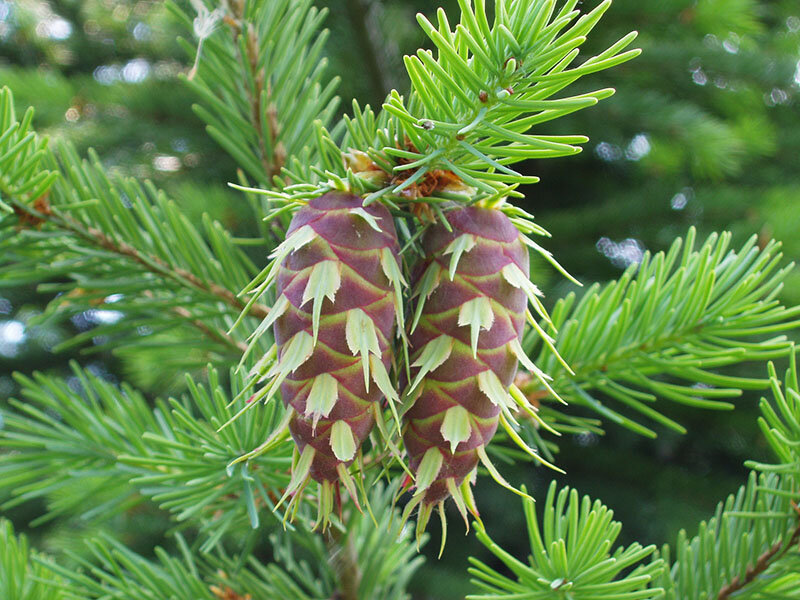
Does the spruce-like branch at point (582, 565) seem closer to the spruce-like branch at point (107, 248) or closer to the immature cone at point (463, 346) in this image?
the immature cone at point (463, 346)

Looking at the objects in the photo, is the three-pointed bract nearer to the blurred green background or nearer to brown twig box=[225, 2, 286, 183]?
brown twig box=[225, 2, 286, 183]

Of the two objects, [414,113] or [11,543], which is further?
[11,543]

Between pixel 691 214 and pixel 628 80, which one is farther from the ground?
pixel 628 80

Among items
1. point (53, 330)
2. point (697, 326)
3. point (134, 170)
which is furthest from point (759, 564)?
point (53, 330)

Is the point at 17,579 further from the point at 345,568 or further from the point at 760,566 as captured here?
the point at 760,566


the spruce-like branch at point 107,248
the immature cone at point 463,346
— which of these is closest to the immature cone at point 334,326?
the immature cone at point 463,346

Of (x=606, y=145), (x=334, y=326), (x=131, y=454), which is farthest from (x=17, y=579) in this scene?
(x=606, y=145)

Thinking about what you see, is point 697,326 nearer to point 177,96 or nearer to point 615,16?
point 615,16

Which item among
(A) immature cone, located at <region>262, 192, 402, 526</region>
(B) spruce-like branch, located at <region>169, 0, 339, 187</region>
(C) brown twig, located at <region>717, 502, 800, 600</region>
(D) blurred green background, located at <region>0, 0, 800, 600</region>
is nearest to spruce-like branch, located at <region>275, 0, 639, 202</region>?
(A) immature cone, located at <region>262, 192, 402, 526</region>
